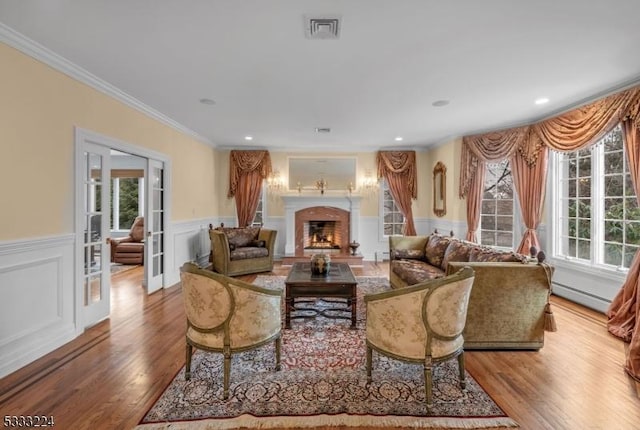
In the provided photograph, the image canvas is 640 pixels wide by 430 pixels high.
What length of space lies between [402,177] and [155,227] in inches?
202

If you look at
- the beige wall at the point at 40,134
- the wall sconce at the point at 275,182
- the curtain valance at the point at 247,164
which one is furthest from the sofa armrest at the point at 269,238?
the beige wall at the point at 40,134

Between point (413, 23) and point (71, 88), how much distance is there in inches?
128

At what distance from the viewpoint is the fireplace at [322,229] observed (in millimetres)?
7113

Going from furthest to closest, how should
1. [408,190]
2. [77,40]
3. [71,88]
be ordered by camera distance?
[408,190] → [71,88] → [77,40]

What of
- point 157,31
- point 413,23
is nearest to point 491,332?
point 413,23

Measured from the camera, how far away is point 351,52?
2.73 metres

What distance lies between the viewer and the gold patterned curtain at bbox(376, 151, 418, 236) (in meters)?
7.09

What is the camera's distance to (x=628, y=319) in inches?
126

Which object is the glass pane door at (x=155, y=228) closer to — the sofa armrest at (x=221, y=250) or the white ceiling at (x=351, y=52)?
the sofa armrest at (x=221, y=250)

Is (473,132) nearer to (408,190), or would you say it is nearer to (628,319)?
(408,190)

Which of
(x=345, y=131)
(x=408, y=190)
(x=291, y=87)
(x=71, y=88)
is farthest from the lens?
(x=408, y=190)

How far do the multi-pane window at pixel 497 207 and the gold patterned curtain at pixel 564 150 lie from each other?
235 millimetres

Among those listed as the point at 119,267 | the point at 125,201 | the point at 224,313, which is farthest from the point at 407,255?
the point at 125,201

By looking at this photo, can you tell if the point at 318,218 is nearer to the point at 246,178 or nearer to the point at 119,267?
the point at 246,178
